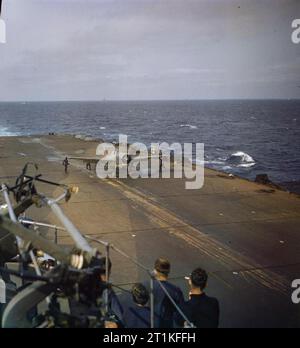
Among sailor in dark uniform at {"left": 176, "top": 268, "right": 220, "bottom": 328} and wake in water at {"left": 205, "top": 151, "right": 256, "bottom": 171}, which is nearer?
sailor in dark uniform at {"left": 176, "top": 268, "right": 220, "bottom": 328}

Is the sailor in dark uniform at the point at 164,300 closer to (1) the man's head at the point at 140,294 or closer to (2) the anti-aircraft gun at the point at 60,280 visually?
(1) the man's head at the point at 140,294

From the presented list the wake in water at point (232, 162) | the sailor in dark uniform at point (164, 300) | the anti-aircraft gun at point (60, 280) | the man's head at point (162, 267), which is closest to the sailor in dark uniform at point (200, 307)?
the sailor in dark uniform at point (164, 300)

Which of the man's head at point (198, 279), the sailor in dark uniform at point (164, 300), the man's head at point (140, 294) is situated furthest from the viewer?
the sailor in dark uniform at point (164, 300)

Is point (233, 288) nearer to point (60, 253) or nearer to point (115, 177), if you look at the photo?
point (60, 253)

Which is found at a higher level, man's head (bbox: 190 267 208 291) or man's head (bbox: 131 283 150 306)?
man's head (bbox: 190 267 208 291)

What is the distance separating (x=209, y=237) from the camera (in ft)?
46.8

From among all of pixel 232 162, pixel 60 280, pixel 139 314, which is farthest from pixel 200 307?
pixel 232 162

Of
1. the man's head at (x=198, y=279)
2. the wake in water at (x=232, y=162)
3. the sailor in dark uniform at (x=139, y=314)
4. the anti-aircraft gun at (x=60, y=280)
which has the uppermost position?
the anti-aircraft gun at (x=60, y=280)

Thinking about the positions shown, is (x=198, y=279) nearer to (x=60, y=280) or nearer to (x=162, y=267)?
(x=162, y=267)

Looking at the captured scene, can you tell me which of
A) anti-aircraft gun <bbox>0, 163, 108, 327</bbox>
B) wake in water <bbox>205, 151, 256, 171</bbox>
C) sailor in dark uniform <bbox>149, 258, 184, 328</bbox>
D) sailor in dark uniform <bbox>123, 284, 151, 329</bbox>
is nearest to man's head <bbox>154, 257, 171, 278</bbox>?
sailor in dark uniform <bbox>149, 258, 184, 328</bbox>

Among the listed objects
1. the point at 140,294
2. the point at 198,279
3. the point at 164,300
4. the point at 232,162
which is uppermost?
the point at 198,279

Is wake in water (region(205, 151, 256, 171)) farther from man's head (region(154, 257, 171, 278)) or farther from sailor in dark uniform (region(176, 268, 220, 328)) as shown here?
sailor in dark uniform (region(176, 268, 220, 328))

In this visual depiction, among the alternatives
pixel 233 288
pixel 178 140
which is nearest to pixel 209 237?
pixel 233 288
